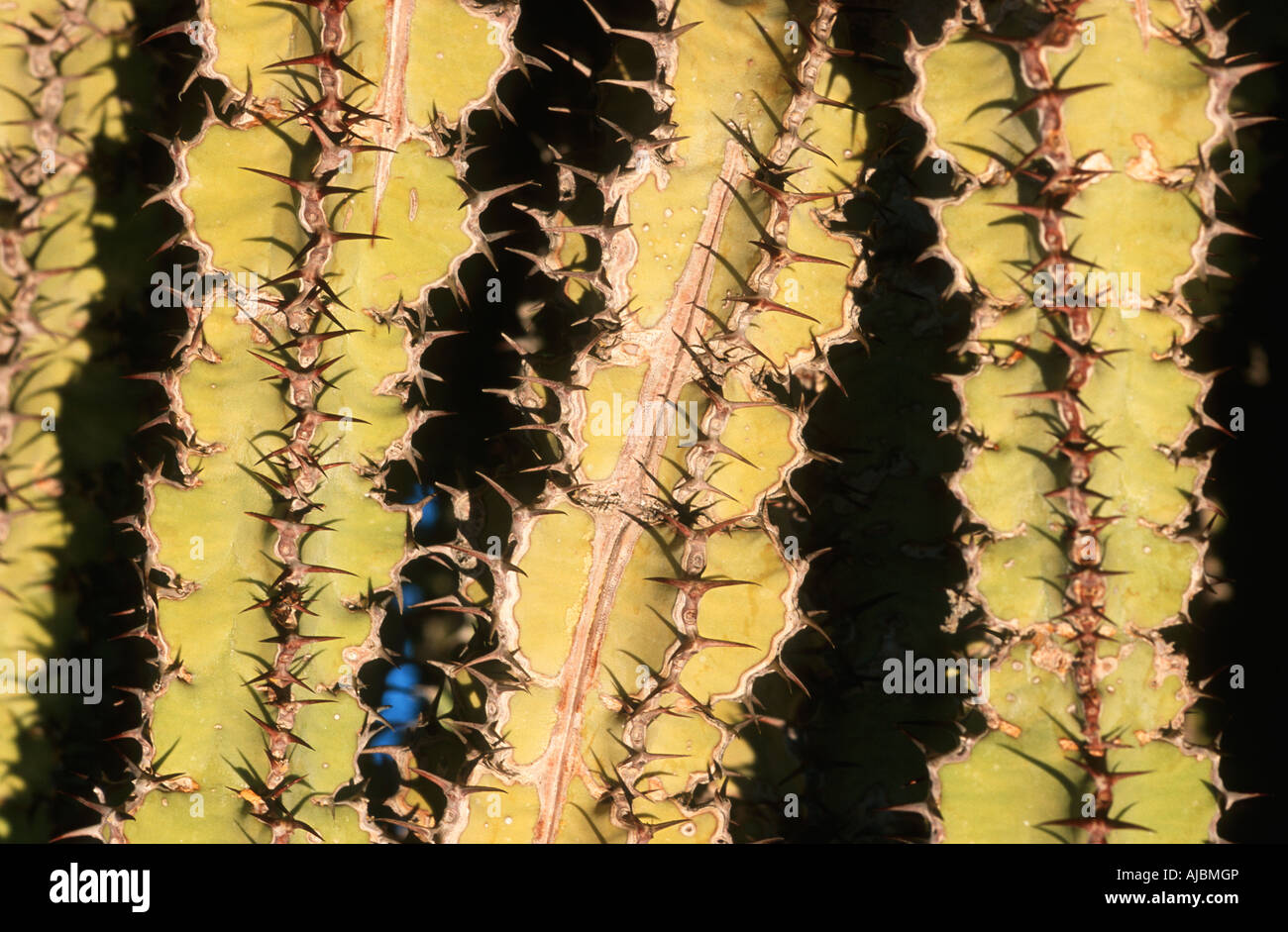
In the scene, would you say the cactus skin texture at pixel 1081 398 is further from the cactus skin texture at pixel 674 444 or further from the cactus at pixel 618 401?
the cactus skin texture at pixel 674 444

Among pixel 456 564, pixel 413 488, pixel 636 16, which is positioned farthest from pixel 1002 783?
pixel 636 16

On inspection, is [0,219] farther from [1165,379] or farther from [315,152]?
[1165,379]

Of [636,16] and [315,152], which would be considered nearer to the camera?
[315,152]

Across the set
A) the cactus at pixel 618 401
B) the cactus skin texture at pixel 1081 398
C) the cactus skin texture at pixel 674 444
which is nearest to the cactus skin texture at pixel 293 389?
the cactus at pixel 618 401

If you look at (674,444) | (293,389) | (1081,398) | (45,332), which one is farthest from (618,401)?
(45,332)

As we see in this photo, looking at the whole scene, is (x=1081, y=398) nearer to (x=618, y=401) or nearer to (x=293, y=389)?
(x=618, y=401)

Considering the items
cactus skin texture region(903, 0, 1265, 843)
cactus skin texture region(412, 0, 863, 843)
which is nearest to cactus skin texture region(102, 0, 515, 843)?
cactus skin texture region(412, 0, 863, 843)
